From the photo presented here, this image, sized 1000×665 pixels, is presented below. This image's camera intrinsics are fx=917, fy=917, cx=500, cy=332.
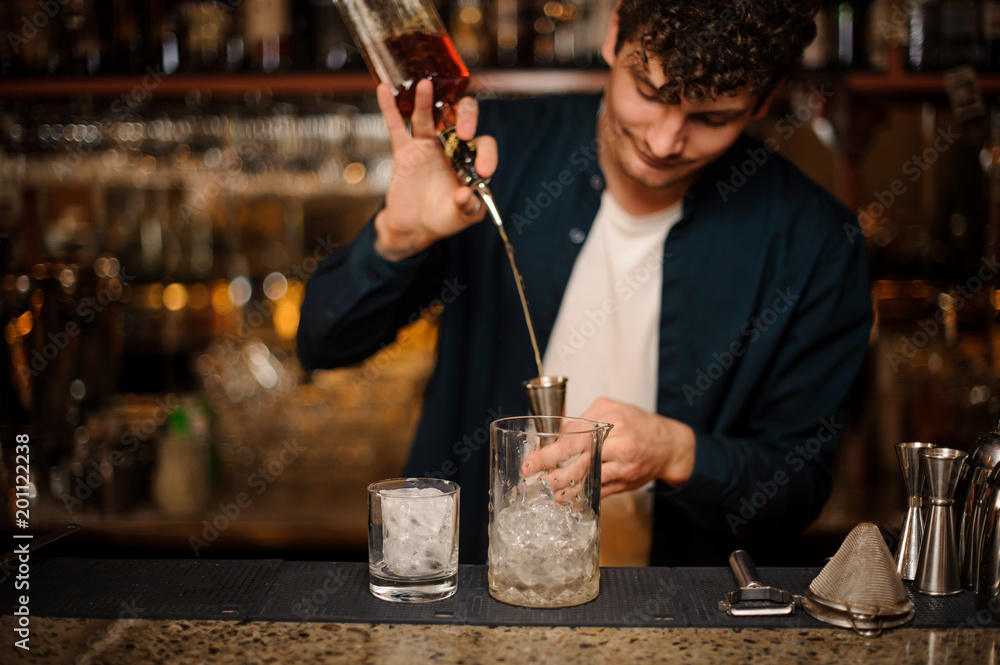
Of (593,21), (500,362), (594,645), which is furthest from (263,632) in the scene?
(593,21)

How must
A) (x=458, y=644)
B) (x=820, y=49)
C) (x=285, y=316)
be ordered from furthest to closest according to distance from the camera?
1. (x=285, y=316)
2. (x=820, y=49)
3. (x=458, y=644)

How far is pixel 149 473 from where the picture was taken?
2492mm

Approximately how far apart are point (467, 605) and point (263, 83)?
190cm

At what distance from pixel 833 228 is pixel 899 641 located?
86cm

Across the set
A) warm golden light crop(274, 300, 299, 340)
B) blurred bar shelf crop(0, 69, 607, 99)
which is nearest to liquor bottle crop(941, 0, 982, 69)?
blurred bar shelf crop(0, 69, 607, 99)

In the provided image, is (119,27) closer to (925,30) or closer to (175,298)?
(175,298)

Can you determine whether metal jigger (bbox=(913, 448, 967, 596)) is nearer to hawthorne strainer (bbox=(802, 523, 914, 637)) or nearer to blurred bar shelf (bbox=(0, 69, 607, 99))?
hawthorne strainer (bbox=(802, 523, 914, 637))

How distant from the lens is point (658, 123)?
128 cm

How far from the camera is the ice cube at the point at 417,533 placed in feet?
3.02

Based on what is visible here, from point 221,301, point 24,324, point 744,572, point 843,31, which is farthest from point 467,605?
point 221,301

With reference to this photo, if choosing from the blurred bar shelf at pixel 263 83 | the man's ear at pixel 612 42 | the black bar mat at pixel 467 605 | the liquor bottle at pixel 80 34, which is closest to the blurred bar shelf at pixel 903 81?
the blurred bar shelf at pixel 263 83

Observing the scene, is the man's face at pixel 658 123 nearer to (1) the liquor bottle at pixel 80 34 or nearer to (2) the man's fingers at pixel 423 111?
(2) the man's fingers at pixel 423 111

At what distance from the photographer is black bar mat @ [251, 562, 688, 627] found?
2.95ft

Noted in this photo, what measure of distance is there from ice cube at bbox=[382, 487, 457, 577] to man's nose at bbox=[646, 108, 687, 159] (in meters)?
0.61
